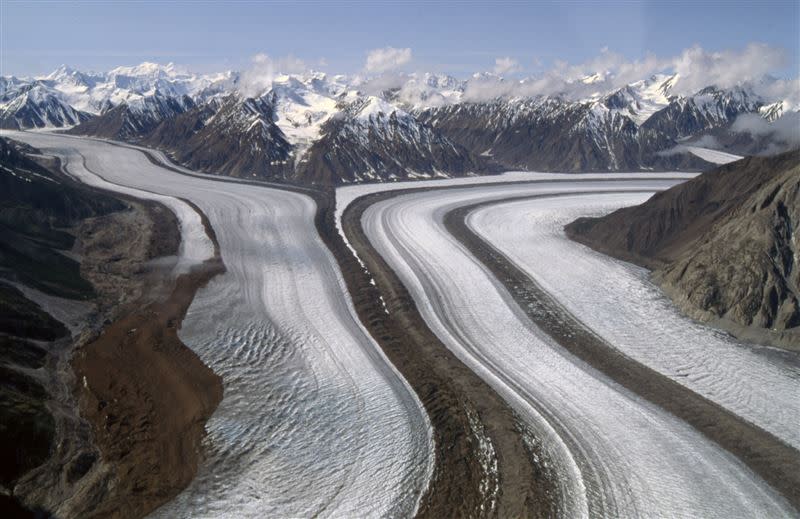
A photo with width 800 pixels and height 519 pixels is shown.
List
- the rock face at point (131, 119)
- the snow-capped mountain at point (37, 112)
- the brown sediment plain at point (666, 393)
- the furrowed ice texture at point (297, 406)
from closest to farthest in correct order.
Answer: the furrowed ice texture at point (297, 406) → the brown sediment plain at point (666, 393) → the rock face at point (131, 119) → the snow-capped mountain at point (37, 112)

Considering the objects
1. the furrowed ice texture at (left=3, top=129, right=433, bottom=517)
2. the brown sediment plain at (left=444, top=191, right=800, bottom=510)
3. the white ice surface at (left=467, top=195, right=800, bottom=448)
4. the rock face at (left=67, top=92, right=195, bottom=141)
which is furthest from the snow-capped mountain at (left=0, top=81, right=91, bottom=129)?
the brown sediment plain at (left=444, top=191, right=800, bottom=510)

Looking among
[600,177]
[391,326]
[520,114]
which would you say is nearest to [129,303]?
[391,326]

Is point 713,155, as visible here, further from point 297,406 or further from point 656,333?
point 297,406

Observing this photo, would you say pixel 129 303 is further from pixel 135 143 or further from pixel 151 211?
pixel 135 143

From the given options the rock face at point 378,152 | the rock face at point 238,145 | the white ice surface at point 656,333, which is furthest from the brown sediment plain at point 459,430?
the rock face at point 238,145

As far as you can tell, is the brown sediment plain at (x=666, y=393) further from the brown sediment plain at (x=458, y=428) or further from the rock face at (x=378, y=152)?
the rock face at (x=378, y=152)
